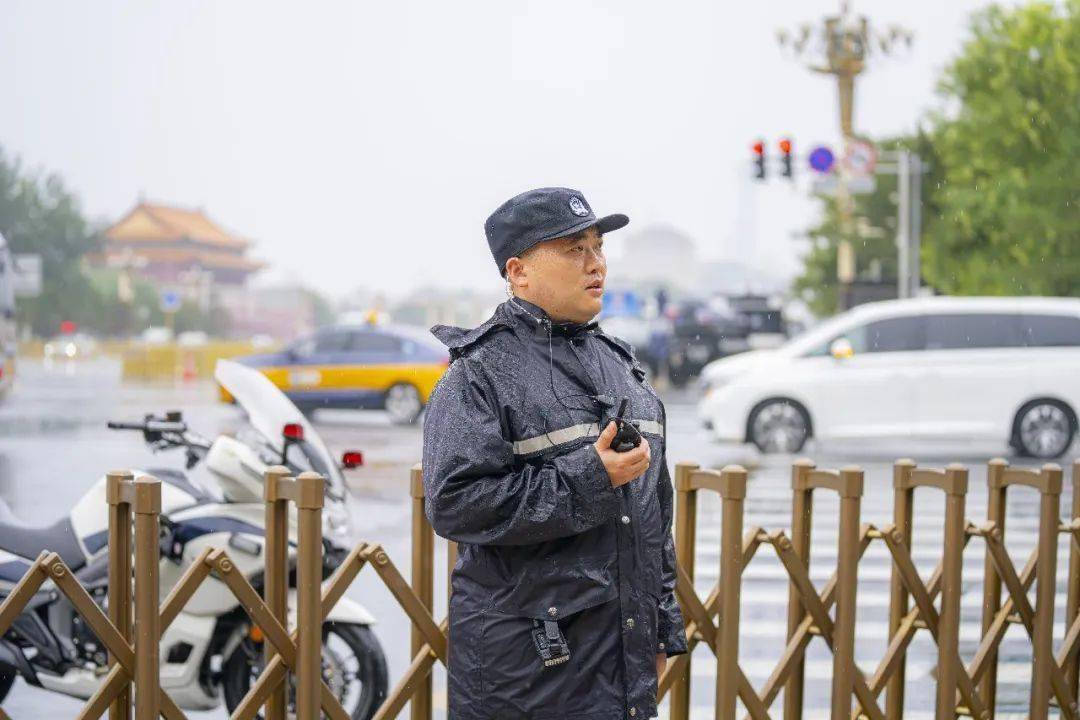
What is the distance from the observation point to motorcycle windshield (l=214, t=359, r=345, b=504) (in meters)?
4.15

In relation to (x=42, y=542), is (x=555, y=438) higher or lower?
higher

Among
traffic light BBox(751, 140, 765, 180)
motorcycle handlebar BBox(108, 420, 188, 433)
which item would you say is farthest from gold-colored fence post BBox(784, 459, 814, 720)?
traffic light BBox(751, 140, 765, 180)

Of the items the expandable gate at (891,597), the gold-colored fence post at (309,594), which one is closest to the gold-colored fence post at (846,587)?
the expandable gate at (891,597)

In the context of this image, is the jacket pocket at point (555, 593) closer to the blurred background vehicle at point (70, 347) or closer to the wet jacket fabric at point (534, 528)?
the wet jacket fabric at point (534, 528)

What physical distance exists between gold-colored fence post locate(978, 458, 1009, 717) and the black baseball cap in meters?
1.77

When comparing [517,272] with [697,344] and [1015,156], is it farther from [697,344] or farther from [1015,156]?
[697,344]

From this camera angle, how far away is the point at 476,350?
2.51 m

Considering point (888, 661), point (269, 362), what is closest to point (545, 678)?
point (888, 661)

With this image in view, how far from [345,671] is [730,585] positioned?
1.40m

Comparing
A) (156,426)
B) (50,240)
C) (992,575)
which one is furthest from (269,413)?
(50,240)

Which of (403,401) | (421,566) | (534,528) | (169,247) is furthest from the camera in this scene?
(169,247)

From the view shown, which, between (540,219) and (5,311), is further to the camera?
(5,311)

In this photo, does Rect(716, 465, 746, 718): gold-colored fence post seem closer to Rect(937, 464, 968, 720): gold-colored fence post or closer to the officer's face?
Rect(937, 464, 968, 720): gold-colored fence post

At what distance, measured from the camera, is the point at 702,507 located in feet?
33.0
